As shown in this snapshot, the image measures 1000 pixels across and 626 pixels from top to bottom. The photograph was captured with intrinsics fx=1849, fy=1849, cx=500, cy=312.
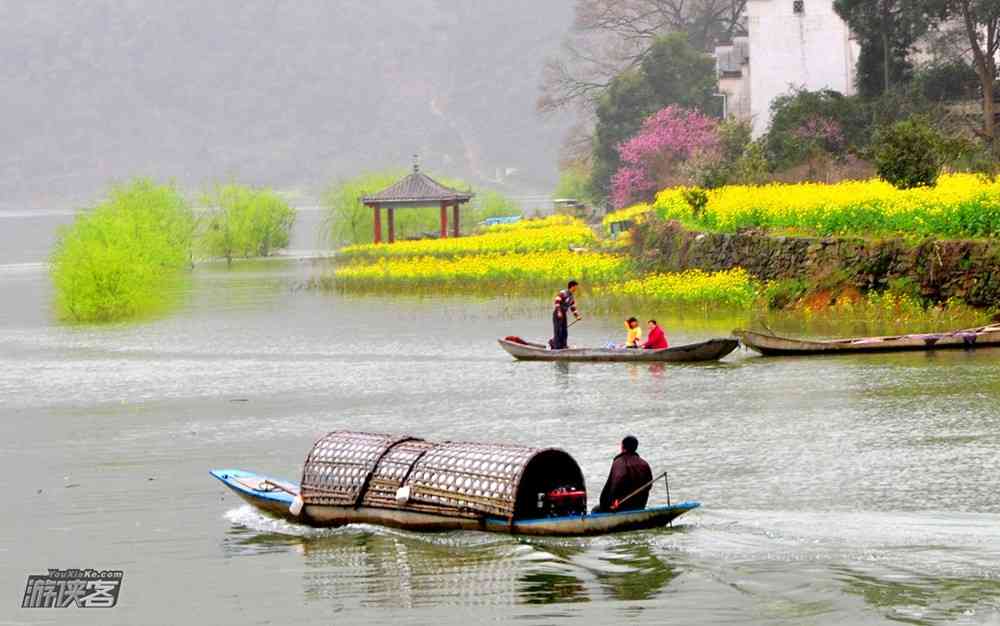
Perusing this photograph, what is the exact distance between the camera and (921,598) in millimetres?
17516

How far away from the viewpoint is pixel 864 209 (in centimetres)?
4544

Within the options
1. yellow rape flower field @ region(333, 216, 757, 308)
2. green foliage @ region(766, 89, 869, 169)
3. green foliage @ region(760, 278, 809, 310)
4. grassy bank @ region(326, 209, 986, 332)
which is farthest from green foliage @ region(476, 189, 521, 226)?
green foliage @ region(760, 278, 809, 310)

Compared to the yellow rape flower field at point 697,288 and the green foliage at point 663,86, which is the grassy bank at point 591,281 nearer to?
the yellow rape flower field at point 697,288

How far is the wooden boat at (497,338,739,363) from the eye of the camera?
115 feet

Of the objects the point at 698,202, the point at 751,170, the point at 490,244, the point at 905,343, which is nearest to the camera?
the point at 905,343

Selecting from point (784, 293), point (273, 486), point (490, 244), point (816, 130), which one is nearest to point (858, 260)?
point (784, 293)

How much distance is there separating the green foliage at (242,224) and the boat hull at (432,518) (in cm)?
6662

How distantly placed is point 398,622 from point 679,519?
448 centimetres

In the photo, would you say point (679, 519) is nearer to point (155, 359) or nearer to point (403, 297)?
point (155, 359)

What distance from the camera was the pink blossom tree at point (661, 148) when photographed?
80.6 metres

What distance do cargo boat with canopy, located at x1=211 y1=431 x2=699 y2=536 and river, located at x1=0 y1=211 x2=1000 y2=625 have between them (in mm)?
243

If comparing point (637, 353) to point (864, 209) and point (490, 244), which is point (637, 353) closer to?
point (864, 209)

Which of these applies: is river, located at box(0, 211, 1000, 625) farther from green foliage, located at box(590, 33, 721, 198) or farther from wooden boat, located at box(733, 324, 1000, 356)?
green foliage, located at box(590, 33, 721, 198)

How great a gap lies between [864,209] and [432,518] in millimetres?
26969
